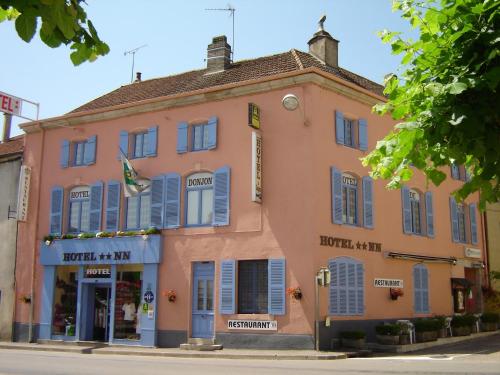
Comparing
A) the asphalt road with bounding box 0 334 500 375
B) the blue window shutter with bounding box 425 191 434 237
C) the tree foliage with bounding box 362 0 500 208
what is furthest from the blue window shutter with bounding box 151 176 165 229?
the tree foliage with bounding box 362 0 500 208

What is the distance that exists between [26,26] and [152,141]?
18.9 meters

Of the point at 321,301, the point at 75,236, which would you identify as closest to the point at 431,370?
the point at 321,301

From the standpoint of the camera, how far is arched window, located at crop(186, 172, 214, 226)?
68.4 ft

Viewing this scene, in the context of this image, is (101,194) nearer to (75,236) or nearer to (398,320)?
(75,236)

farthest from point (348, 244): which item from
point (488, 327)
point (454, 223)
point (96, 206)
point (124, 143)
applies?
point (96, 206)

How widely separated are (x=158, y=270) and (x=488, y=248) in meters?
14.9

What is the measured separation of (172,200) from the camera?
21453 mm

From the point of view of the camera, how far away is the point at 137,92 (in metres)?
25.4

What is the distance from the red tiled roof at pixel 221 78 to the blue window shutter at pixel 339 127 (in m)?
1.69

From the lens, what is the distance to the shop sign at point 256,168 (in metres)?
19.3

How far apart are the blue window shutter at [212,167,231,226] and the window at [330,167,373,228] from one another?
3.40 metres

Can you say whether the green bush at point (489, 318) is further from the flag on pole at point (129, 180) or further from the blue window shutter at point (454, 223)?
the flag on pole at point (129, 180)

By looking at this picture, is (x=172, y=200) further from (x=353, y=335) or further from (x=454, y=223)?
(x=454, y=223)

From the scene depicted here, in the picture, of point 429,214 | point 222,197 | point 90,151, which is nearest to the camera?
point 222,197
